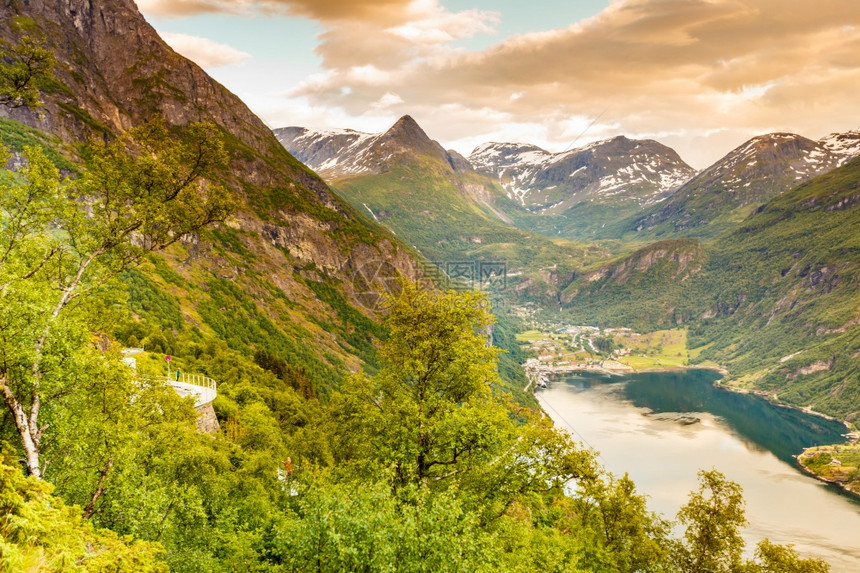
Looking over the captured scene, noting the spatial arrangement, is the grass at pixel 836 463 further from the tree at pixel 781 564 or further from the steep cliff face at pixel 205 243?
the steep cliff face at pixel 205 243

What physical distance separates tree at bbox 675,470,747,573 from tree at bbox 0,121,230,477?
43.0 m

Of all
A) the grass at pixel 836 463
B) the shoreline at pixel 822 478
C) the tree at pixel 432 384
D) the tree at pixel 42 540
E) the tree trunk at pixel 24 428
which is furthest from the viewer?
the grass at pixel 836 463

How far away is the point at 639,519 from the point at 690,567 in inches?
245

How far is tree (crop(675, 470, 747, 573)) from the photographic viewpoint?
3784 centimetres

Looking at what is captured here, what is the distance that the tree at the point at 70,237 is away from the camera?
1355cm

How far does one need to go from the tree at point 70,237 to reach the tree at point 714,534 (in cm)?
4305

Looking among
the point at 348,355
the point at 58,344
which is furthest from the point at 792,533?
the point at 58,344

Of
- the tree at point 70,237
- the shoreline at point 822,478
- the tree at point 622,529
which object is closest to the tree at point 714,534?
the tree at point 622,529

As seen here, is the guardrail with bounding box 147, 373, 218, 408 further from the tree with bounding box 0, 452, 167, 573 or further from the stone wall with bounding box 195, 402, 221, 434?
the tree with bounding box 0, 452, 167, 573

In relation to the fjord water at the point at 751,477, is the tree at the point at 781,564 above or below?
above

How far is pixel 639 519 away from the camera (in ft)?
125

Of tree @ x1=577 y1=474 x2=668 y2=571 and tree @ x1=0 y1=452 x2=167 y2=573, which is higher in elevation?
tree @ x1=0 y1=452 x2=167 y2=573

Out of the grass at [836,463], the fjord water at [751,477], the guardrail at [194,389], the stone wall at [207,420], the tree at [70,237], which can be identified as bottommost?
the fjord water at [751,477]

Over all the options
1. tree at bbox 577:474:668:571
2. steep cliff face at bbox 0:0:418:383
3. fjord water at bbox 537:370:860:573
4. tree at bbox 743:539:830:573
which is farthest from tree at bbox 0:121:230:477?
fjord water at bbox 537:370:860:573
